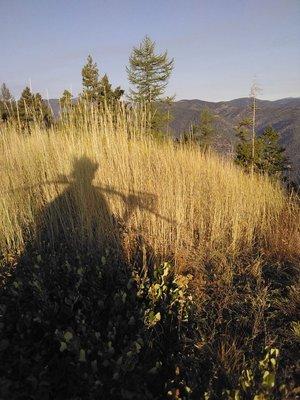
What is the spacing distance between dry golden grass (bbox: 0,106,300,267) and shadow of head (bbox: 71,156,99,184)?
2.0 inches

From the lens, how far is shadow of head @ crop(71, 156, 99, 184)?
348 cm

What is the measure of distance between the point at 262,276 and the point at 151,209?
1139 millimetres

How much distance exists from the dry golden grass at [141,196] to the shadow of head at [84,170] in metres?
0.05

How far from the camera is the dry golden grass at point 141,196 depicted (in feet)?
10.1

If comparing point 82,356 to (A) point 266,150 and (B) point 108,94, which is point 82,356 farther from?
(A) point 266,150

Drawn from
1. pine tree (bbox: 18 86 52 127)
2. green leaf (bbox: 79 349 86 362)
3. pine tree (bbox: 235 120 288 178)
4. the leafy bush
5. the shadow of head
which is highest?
pine tree (bbox: 18 86 52 127)

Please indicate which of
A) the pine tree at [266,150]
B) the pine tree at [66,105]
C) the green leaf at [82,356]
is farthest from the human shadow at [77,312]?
the pine tree at [266,150]

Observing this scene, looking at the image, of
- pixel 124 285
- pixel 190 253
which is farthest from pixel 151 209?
pixel 124 285

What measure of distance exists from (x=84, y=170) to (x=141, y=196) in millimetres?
709

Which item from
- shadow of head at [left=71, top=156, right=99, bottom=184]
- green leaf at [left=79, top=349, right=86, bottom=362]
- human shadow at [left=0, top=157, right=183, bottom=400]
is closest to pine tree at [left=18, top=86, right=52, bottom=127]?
shadow of head at [left=71, top=156, right=99, bottom=184]

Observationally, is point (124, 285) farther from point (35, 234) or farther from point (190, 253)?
point (35, 234)

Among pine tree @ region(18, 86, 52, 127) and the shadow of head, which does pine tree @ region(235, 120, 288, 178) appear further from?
the shadow of head

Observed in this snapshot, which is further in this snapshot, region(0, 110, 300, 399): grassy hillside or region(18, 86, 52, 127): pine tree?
region(18, 86, 52, 127): pine tree

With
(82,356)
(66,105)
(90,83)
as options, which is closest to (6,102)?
(66,105)
